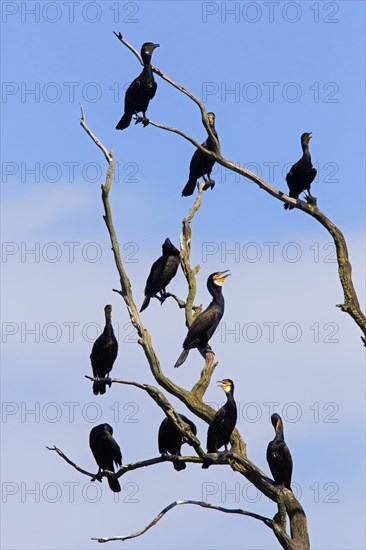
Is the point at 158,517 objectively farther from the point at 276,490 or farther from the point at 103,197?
the point at 103,197

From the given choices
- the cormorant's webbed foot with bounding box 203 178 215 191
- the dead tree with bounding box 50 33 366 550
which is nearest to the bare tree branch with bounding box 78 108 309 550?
the dead tree with bounding box 50 33 366 550

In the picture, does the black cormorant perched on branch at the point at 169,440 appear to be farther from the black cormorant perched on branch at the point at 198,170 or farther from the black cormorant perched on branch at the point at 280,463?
the black cormorant perched on branch at the point at 198,170

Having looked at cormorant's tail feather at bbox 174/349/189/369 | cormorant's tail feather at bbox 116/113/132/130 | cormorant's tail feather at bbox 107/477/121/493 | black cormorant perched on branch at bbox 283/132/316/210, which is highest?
cormorant's tail feather at bbox 116/113/132/130

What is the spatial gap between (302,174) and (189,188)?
1568 mm

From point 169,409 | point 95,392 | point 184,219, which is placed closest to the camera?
point 169,409

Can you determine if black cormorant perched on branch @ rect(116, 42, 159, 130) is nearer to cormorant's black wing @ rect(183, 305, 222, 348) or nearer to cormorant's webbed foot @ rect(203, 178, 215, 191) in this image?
cormorant's webbed foot @ rect(203, 178, 215, 191)

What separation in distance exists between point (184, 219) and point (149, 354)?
2.14 m

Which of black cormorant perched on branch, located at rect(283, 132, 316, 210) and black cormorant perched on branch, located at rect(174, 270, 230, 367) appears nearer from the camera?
black cormorant perched on branch, located at rect(174, 270, 230, 367)

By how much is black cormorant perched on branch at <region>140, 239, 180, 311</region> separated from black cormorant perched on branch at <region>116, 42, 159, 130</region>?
143cm

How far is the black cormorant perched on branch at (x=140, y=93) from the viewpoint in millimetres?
15430

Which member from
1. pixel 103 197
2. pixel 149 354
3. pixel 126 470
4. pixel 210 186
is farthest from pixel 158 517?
pixel 210 186

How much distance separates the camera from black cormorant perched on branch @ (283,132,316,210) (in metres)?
14.4

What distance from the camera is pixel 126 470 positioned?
12.6 m

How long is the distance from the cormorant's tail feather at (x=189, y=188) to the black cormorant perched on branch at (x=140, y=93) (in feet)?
2.72
